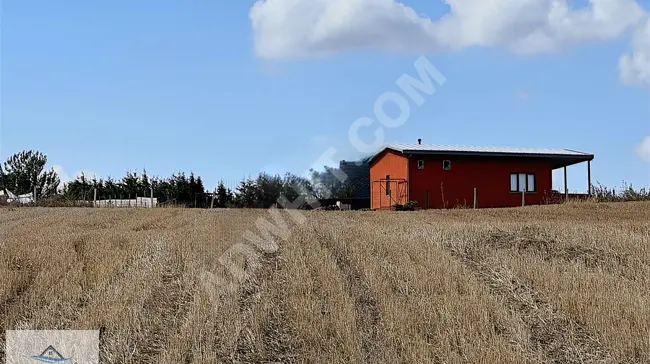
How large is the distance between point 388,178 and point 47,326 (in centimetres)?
2959

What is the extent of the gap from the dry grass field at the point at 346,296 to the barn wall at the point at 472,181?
18.9 meters

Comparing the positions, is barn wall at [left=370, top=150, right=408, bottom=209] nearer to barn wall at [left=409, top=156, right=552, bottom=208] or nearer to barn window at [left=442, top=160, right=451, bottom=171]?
barn wall at [left=409, top=156, right=552, bottom=208]

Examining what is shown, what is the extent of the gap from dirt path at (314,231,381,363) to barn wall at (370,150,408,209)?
2194cm

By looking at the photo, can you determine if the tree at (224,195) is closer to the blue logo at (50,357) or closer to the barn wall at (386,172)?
the barn wall at (386,172)

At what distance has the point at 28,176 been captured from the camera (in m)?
53.4

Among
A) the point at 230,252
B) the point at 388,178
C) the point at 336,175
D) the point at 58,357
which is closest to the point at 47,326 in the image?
the point at 58,357

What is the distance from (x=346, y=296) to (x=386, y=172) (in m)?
28.7

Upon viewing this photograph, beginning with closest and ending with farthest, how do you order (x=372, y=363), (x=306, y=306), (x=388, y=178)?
(x=372, y=363)
(x=306, y=306)
(x=388, y=178)

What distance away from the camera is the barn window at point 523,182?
35406 mm

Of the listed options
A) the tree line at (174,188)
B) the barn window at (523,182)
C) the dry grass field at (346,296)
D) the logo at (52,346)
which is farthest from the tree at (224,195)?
the logo at (52,346)

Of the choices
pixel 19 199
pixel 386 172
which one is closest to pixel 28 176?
pixel 19 199

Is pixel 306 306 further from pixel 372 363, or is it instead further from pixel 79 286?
pixel 79 286

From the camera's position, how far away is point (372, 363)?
648 centimetres

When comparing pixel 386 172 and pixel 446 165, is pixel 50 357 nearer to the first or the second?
pixel 446 165
